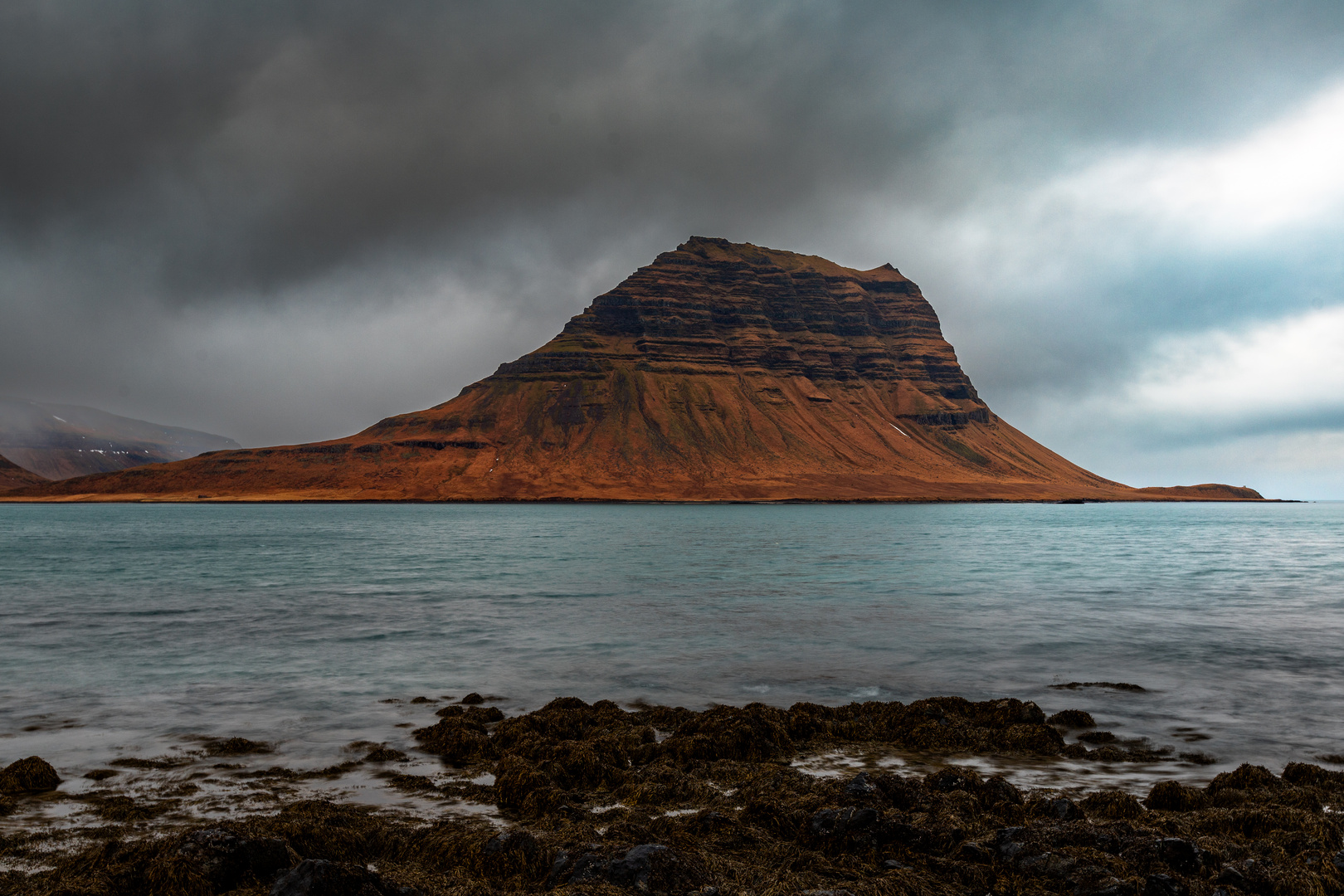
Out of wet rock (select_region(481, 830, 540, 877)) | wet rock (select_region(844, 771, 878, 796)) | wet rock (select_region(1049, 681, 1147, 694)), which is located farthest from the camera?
wet rock (select_region(1049, 681, 1147, 694))

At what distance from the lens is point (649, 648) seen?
22328 millimetres

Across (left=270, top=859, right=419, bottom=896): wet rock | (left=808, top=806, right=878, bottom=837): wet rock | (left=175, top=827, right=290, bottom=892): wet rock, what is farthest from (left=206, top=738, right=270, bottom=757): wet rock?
(left=808, top=806, right=878, bottom=837): wet rock

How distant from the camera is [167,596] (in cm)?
3428

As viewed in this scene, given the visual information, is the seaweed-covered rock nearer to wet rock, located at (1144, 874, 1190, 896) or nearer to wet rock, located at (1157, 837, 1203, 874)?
wet rock, located at (1157, 837, 1203, 874)

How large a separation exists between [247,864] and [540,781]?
3759 millimetres

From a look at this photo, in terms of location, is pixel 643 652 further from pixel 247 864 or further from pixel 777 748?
pixel 247 864

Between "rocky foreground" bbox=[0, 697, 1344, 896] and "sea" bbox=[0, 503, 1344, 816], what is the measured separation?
4.13 feet

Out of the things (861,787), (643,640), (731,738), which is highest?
(861,787)

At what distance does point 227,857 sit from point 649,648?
15.4m

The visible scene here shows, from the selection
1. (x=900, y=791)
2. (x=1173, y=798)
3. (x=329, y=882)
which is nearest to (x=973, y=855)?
(x=900, y=791)

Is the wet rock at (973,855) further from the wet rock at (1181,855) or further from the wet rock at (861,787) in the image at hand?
the wet rock at (1181,855)

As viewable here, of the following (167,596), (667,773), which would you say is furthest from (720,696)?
(167,596)

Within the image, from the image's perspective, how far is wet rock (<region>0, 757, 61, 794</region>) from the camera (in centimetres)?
1055

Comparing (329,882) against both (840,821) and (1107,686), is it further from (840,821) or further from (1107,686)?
(1107,686)
